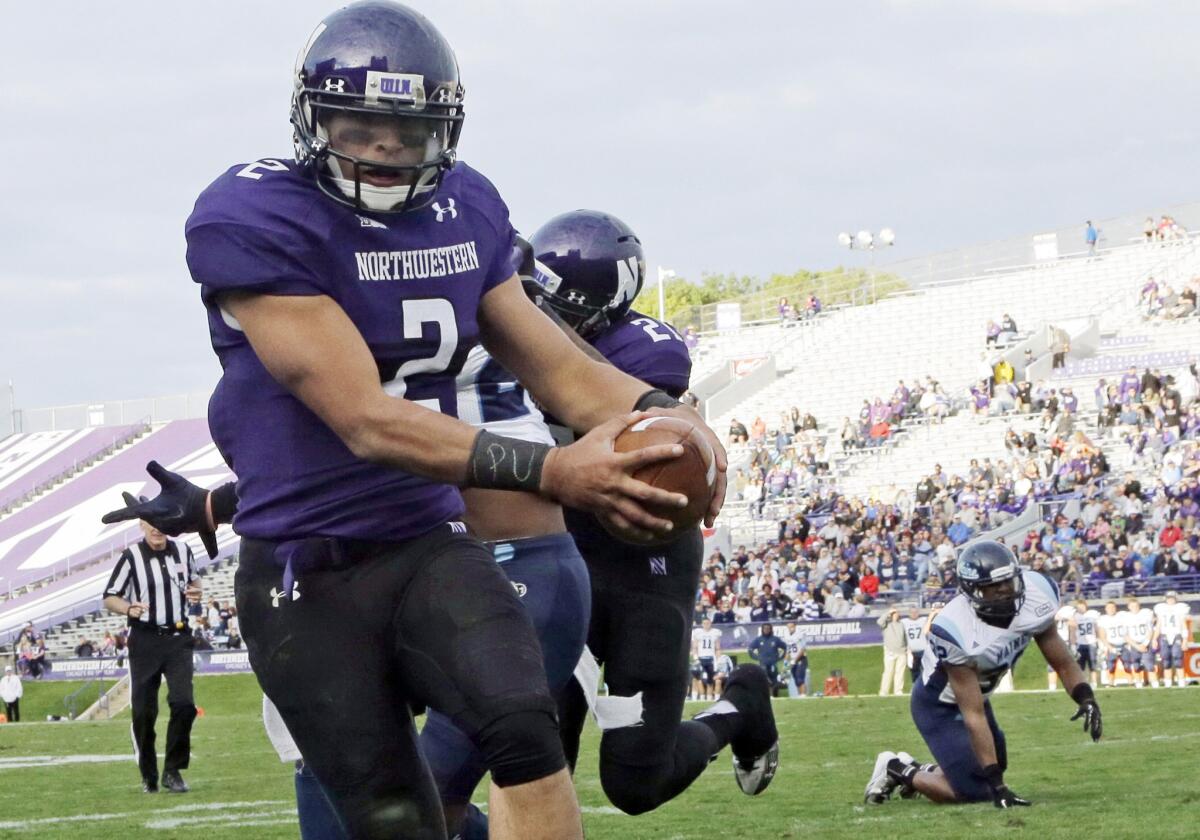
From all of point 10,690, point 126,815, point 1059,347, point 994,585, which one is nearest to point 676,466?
point 994,585

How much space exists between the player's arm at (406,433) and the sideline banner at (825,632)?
2054cm

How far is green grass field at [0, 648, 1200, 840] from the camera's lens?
24.6 ft

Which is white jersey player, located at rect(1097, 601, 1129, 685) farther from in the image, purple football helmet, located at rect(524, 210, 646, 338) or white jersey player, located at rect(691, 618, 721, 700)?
purple football helmet, located at rect(524, 210, 646, 338)

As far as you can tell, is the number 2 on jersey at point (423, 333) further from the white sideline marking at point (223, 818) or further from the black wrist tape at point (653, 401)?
the white sideline marking at point (223, 818)

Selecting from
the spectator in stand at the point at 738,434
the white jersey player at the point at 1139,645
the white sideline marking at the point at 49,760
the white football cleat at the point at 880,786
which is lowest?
the white jersey player at the point at 1139,645

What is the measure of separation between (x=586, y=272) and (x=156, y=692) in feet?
21.0

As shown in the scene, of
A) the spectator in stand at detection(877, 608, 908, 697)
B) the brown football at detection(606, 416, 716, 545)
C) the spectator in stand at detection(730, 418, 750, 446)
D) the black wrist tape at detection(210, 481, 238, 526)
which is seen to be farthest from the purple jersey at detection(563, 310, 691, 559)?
the spectator in stand at detection(730, 418, 750, 446)

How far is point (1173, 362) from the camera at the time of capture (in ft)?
95.1

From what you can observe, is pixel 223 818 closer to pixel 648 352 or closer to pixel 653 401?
pixel 648 352

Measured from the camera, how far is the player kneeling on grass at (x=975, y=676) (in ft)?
27.3

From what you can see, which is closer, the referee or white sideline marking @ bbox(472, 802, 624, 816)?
white sideline marking @ bbox(472, 802, 624, 816)

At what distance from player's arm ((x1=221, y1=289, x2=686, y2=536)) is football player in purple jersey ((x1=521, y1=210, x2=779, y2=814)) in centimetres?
205

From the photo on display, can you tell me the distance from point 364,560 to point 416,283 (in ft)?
1.84

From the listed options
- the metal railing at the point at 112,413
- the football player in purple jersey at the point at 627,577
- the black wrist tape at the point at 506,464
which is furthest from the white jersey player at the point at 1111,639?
the metal railing at the point at 112,413
